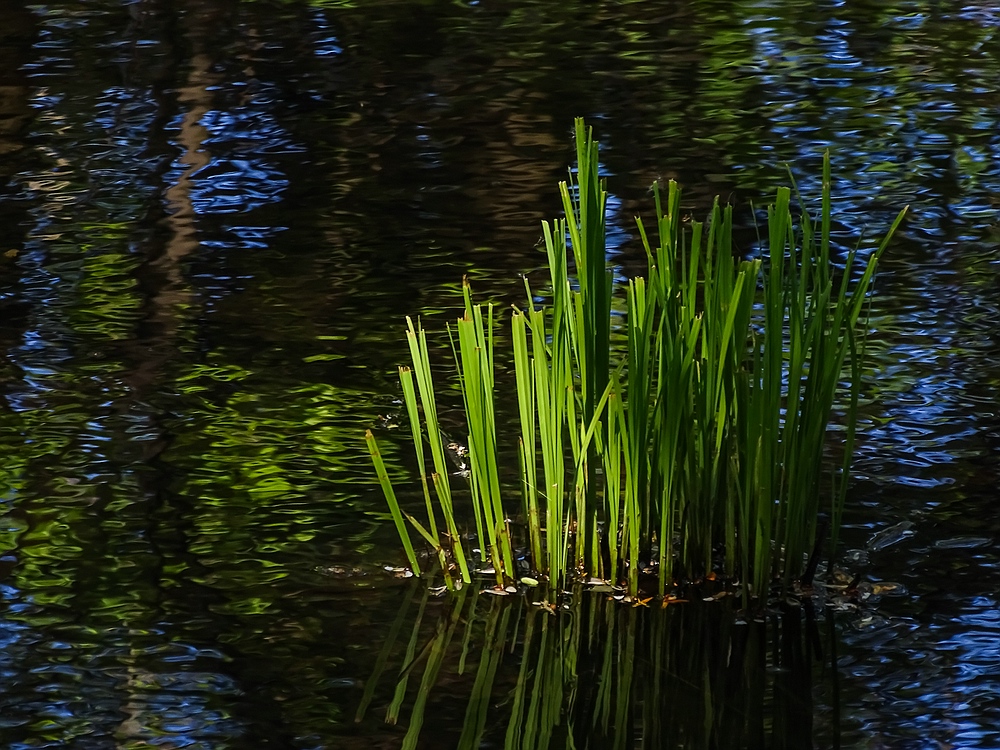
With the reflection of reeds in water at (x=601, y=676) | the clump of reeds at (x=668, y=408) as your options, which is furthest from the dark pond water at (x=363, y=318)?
the clump of reeds at (x=668, y=408)

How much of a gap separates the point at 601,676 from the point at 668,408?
0.35 meters

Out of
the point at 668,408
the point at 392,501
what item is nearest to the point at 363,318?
the point at 392,501

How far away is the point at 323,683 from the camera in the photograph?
1.80m

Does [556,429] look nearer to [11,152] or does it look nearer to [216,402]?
[216,402]

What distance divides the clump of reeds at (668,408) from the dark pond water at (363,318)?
113 millimetres

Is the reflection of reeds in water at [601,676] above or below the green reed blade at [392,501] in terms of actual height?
below

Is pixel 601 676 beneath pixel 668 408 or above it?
beneath

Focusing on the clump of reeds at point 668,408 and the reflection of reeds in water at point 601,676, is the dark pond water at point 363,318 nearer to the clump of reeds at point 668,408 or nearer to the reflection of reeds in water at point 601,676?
the reflection of reeds in water at point 601,676

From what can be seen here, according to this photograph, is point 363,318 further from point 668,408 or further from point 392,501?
point 668,408

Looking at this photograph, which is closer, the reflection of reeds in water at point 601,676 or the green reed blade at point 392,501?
the reflection of reeds in water at point 601,676

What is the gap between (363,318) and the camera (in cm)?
295

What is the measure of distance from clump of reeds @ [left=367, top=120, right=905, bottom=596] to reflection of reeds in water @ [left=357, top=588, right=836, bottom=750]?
0.06 metres

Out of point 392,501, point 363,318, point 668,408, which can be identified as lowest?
point 363,318

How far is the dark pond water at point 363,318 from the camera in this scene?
1.80 meters
